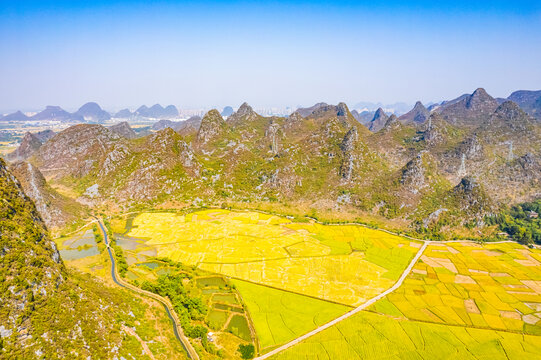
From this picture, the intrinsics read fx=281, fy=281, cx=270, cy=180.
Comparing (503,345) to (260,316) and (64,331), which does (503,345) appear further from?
(64,331)

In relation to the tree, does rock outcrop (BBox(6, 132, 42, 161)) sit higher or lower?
higher

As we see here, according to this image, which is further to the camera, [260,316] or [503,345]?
[260,316]

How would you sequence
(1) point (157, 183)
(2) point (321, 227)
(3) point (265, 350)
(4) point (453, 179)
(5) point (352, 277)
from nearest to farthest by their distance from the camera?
(3) point (265, 350)
(5) point (352, 277)
(2) point (321, 227)
(1) point (157, 183)
(4) point (453, 179)

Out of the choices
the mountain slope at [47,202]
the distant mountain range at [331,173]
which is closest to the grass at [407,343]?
the distant mountain range at [331,173]

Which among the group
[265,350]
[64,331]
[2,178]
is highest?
[2,178]

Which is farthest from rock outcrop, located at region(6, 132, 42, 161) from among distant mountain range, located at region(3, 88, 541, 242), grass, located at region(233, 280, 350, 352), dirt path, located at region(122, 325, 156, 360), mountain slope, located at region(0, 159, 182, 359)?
grass, located at region(233, 280, 350, 352)

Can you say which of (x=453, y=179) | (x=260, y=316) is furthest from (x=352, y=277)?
(x=453, y=179)

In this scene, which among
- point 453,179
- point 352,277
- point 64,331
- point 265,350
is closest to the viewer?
point 64,331

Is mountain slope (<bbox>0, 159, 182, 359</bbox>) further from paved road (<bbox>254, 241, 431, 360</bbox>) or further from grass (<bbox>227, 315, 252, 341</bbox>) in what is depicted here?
paved road (<bbox>254, 241, 431, 360</bbox>)
